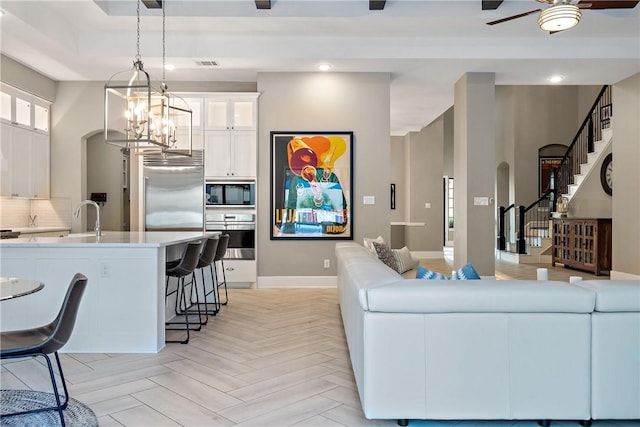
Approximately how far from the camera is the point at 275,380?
3012 millimetres

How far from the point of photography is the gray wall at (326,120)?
6746 mm

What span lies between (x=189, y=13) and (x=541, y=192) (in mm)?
9218

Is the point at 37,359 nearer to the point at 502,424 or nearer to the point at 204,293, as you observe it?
the point at 204,293

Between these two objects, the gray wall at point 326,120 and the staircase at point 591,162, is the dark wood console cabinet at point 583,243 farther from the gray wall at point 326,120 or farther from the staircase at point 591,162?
the gray wall at point 326,120

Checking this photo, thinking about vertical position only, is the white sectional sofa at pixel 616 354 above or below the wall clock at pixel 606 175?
below

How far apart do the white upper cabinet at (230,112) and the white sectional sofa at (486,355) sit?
4.98m

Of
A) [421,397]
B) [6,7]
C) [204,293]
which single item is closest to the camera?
[421,397]

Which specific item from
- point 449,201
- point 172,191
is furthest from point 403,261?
point 449,201

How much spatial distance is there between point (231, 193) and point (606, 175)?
6.71 m

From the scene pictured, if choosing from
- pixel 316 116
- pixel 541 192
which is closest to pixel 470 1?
pixel 316 116

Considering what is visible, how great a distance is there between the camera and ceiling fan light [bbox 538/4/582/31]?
3457mm

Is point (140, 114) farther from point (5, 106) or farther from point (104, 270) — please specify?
point (5, 106)

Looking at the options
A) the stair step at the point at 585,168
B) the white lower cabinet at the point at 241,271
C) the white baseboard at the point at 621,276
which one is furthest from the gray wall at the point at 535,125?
the white lower cabinet at the point at 241,271

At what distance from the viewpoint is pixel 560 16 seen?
347cm
